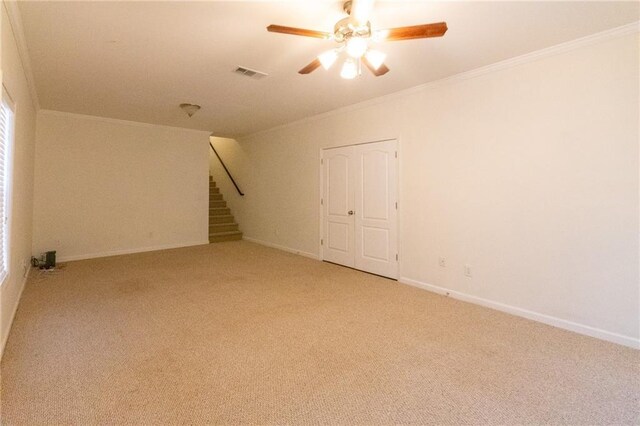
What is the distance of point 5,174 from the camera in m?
2.77

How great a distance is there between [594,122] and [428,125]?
1.58 m

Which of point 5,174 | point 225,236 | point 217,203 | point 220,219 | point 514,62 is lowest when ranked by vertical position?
point 225,236

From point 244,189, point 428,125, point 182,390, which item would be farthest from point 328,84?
point 244,189

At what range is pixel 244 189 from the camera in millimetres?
7512

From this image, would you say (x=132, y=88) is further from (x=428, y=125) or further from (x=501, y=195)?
(x=501, y=195)

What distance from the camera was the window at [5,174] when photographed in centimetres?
253

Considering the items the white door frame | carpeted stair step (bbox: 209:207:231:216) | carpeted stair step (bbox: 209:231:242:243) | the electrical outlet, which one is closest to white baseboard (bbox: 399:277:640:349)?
the electrical outlet

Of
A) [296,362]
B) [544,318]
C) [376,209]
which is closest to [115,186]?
[376,209]

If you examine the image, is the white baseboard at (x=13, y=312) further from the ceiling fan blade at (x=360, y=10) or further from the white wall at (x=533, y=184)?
Answer: the white wall at (x=533, y=184)

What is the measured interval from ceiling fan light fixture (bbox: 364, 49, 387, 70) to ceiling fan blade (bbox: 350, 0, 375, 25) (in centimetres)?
30

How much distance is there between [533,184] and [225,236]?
6.26 m

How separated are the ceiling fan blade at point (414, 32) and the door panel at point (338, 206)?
278cm

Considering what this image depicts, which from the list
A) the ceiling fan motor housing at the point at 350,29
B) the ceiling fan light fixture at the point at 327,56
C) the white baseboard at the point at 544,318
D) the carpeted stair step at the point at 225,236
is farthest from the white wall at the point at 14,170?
the white baseboard at the point at 544,318

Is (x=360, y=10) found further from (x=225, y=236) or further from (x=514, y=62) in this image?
(x=225, y=236)
